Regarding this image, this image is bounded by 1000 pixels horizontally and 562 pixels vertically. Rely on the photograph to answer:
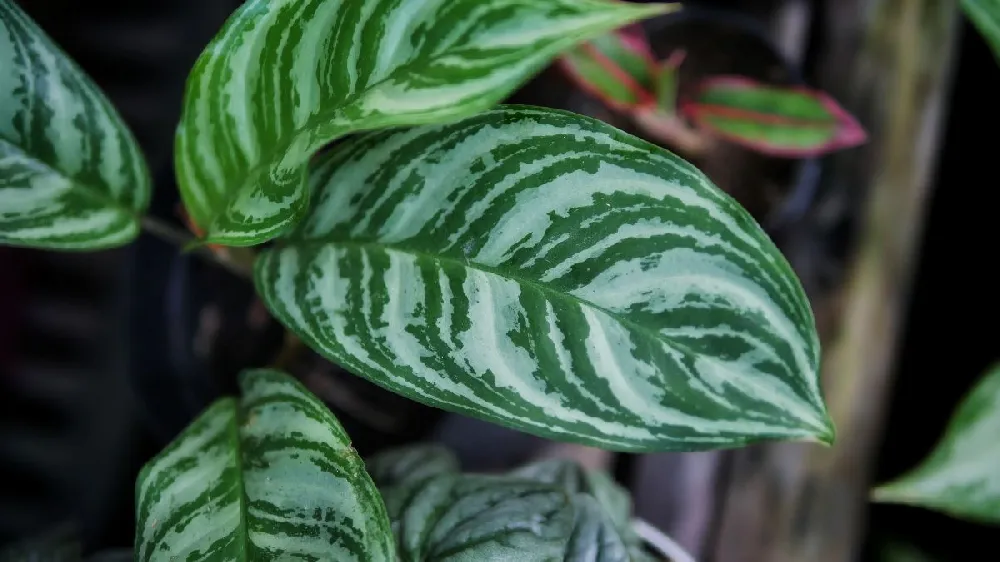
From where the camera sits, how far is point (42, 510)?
1.02m

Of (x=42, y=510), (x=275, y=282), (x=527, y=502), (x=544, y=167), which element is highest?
(x=544, y=167)

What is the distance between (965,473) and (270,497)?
585 millimetres

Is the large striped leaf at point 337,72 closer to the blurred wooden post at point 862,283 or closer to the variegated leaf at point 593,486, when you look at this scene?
the variegated leaf at point 593,486

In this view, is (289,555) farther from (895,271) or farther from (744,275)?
(895,271)

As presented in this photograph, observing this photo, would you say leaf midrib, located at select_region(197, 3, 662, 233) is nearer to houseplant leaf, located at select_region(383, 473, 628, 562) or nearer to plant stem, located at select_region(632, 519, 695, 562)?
houseplant leaf, located at select_region(383, 473, 628, 562)


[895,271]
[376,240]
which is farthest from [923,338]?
[376,240]

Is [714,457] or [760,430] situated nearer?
[760,430]

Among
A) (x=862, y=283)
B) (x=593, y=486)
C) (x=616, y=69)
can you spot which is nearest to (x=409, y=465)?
(x=593, y=486)

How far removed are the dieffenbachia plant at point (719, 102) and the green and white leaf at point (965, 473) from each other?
27 cm

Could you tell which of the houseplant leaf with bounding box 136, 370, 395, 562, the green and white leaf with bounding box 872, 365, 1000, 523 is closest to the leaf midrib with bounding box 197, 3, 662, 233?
the houseplant leaf with bounding box 136, 370, 395, 562

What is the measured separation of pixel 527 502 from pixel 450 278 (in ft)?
0.55

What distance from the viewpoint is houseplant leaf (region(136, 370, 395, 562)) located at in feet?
1.37

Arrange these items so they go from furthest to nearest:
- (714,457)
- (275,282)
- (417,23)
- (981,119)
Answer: (981,119), (714,457), (275,282), (417,23)

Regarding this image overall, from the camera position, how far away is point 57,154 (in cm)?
53
